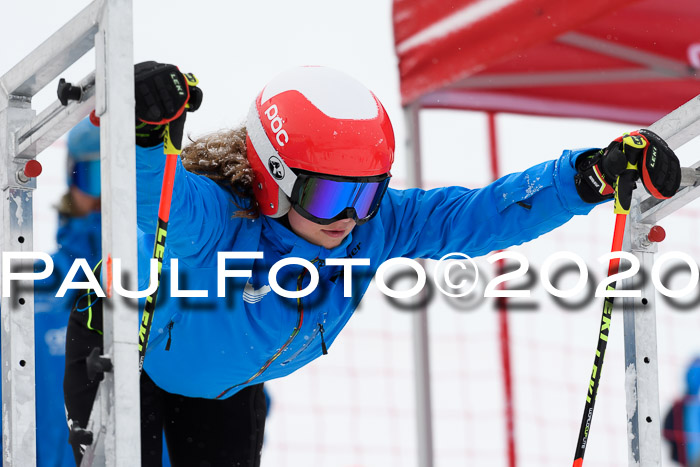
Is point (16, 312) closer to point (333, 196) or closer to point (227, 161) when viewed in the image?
point (227, 161)

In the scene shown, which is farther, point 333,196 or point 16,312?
point 333,196

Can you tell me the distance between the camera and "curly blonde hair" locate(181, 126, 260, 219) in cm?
221

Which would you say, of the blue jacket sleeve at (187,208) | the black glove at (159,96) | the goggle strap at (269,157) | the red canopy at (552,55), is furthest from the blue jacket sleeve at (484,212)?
the red canopy at (552,55)

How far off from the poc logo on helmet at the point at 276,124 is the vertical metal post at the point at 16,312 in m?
0.55

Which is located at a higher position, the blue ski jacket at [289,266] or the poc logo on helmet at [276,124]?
the poc logo on helmet at [276,124]

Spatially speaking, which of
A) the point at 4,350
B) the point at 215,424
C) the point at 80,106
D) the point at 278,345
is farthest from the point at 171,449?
the point at 80,106

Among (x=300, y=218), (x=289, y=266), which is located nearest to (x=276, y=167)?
(x=300, y=218)

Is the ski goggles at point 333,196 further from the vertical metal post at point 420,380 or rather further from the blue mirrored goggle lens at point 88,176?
the vertical metal post at point 420,380

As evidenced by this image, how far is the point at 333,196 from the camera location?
82.8 inches

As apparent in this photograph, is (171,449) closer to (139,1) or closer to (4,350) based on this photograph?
(4,350)

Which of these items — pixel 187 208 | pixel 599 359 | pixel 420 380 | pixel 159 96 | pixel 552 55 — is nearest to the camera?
pixel 159 96

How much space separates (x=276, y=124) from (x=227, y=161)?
19 centimetres

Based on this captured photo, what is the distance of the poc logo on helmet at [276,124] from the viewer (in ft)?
7.01

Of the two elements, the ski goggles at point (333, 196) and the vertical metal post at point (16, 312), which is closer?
the vertical metal post at point (16, 312)
